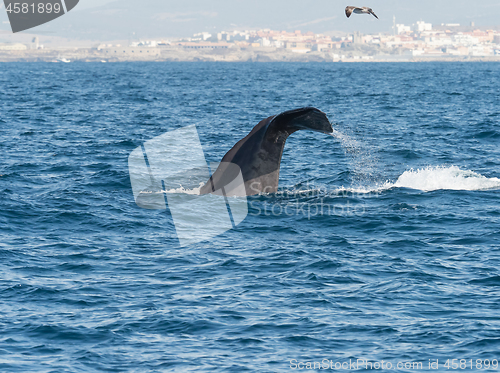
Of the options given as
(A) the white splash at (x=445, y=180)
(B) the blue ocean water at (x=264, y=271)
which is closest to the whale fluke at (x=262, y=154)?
(B) the blue ocean water at (x=264, y=271)

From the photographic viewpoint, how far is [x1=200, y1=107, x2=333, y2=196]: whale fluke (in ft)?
41.6

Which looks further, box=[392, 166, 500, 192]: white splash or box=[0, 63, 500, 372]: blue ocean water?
box=[392, 166, 500, 192]: white splash

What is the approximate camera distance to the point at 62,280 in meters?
12.2

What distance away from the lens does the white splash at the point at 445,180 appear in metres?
19.2

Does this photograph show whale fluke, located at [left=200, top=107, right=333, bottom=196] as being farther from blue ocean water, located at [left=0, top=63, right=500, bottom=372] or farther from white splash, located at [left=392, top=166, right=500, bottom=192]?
white splash, located at [left=392, top=166, right=500, bottom=192]

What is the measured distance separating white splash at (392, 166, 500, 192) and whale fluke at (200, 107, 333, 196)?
6.38 meters

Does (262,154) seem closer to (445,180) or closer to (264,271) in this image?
(264,271)

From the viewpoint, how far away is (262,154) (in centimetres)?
1354

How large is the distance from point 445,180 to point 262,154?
332 inches

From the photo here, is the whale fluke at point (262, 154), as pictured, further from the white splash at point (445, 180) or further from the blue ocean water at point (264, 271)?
the white splash at point (445, 180)

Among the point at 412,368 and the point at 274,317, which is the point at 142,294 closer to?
the point at 274,317

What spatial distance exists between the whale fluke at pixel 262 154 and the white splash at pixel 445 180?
20.9 feet

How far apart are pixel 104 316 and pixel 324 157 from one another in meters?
17.6

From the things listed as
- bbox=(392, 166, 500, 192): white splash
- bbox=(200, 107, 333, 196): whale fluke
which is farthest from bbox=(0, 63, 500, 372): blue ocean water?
bbox=(200, 107, 333, 196): whale fluke
